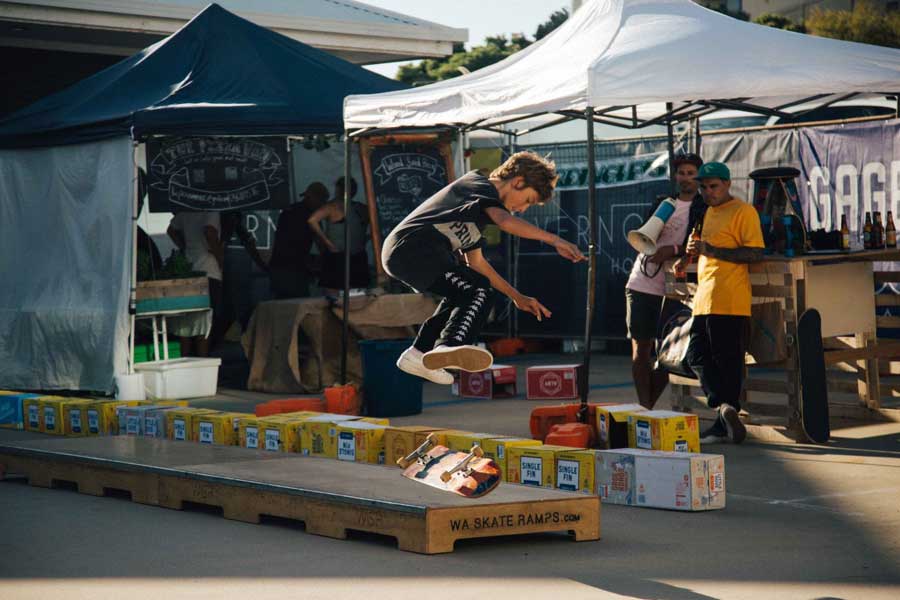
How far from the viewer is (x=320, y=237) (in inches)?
598

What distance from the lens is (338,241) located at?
15.6 meters

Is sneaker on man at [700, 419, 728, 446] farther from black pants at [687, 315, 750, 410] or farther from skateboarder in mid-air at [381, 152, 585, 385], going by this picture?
skateboarder in mid-air at [381, 152, 585, 385]

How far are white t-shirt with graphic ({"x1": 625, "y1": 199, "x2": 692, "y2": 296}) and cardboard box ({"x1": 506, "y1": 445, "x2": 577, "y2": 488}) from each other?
2.76m

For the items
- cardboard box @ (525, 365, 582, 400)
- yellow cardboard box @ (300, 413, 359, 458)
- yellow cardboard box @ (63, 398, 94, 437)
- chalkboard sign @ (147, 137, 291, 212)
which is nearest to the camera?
yellow cardboard box @ (300, 413, 359, 458)

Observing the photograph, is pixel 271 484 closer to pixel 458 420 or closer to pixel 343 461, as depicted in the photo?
pixel 343 461

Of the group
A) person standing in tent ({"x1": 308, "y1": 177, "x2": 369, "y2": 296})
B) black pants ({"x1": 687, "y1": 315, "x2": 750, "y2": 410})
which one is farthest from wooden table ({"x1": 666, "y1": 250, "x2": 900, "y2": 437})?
person standing in tent ({"x1": 308, "y1": 177, "x2": 369, "y2": 296})

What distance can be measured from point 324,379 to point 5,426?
325 cm

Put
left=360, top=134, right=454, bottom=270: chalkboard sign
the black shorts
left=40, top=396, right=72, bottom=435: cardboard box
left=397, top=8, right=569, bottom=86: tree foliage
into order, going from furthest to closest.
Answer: left=397, top=8, right=569, bottom=86: tree foliage
left=360, top=134, right=454, bottom=270: chalkboard sign
left=40, top=396, right=72, bottom=435: cardboard box
the black shorts

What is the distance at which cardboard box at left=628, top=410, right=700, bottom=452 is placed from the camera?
8.84 metres

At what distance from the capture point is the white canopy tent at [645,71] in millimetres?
9633

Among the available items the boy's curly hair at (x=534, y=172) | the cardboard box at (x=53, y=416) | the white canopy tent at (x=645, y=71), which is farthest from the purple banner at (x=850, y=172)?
the cardboard box at (x=53, y=416)

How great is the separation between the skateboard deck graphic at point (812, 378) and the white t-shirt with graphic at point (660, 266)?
46.7 inches

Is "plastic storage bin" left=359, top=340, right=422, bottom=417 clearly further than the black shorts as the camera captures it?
Yes

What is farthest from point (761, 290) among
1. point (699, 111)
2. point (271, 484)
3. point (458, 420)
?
point (271, 484)
